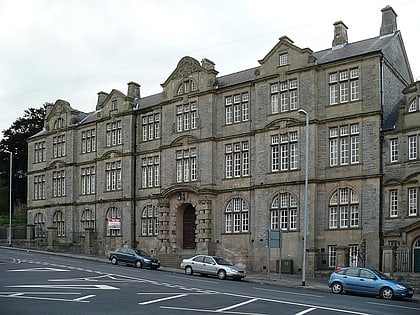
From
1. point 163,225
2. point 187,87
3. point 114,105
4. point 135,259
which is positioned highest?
point 187,87

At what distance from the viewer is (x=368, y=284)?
97.8 ft

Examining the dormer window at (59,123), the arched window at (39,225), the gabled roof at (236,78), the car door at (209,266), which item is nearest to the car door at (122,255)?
the car door at (209,266)

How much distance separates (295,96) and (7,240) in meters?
36.3

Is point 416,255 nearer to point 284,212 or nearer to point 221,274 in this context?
point 284,212

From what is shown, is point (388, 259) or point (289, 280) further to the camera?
point (289, 280)

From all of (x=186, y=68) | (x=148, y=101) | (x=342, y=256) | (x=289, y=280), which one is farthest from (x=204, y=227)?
(x=148, y=101)

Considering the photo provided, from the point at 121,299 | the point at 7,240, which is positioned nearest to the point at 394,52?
the point at 121,299

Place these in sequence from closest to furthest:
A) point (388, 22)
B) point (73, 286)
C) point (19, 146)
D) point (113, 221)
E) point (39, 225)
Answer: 1. point (73, 286)
2. point (388, 22)
3. point (113, 221)
4. point (39, 225)
5. point (19, 146)

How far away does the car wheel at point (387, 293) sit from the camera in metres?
29.0

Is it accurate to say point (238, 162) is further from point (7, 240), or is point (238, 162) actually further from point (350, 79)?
point (7, 240)

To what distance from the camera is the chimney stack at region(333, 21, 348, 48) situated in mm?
45566

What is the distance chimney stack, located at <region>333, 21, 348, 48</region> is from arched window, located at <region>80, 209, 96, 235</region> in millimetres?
27316

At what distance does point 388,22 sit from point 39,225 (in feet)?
→ 132

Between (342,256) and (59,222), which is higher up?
(59,222)
